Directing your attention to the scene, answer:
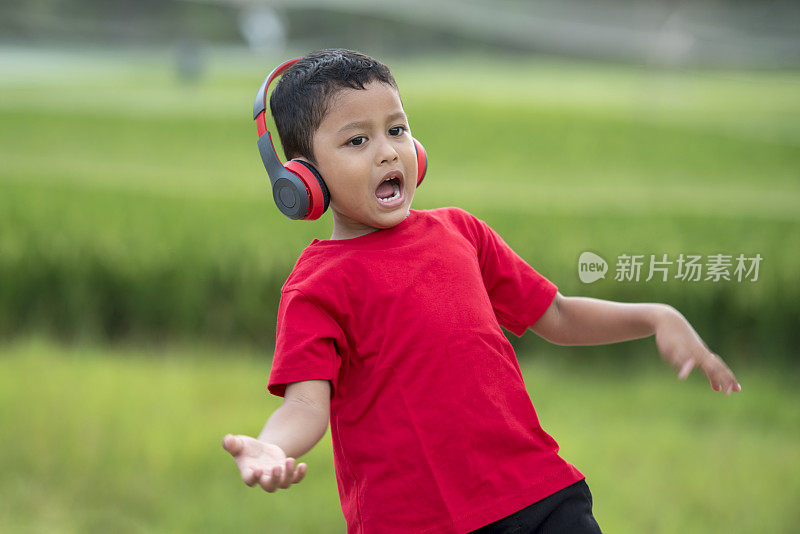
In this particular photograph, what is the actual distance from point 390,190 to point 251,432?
1.88m

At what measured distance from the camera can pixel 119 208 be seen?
13.6ft

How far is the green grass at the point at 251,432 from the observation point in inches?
103

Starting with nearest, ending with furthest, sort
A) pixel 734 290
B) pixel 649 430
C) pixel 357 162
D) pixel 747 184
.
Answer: pixel 357 162 → pixel 649 430 → pixel 734 290 → pixel 747 184

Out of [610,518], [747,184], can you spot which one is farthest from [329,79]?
[747,184]

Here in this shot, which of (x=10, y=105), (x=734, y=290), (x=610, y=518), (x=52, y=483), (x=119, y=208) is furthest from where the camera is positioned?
(x=10, y=105)

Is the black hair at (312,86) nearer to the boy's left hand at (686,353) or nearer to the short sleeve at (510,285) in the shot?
the short sleeve at (510,285)

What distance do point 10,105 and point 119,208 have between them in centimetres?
244

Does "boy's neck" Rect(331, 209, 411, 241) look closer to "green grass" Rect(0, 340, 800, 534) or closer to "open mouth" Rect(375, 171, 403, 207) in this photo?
"open mouth" Rect(375, 171, 403, 207)

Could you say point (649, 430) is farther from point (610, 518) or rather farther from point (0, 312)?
point (0, 312)

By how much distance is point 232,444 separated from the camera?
1.01 m

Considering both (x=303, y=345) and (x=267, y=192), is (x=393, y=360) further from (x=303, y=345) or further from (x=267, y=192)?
(x=267, y=192)

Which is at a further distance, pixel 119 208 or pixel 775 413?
pixel 119 208

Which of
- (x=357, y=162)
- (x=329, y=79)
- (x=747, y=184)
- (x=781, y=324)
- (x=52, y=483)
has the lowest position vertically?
(x=52, y=483)

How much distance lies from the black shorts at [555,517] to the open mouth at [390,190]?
45 centimetres
